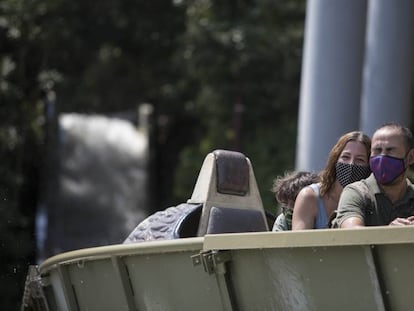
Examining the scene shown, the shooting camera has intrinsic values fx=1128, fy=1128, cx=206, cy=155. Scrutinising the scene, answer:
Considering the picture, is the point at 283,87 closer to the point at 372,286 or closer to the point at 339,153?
the point at 339,153

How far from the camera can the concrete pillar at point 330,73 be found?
1062 centimetres

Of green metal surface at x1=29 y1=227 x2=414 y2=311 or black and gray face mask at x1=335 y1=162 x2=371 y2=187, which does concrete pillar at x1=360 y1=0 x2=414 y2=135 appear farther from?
green metal surface at x1=29 y1=227 x2=414 y2=311

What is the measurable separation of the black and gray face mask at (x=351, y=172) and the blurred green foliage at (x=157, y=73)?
9.75 m

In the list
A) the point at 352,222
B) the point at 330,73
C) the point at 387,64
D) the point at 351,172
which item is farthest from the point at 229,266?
the point at 387,64

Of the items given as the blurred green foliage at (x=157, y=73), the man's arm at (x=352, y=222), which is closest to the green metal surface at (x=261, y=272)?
the man's arm at (x=352, y=222)

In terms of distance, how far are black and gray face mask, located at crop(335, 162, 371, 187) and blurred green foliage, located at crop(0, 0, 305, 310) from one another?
9.75 m

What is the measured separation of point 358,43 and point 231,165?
4.87 m

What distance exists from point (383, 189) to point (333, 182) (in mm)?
626

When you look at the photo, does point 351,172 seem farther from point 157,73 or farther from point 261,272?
point 157,73

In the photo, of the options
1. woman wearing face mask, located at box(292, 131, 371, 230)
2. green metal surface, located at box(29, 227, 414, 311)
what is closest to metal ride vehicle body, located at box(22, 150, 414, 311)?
green metal surface, located at box(29, 227, 414, 311)

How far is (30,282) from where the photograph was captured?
6.50m

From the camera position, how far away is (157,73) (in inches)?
750

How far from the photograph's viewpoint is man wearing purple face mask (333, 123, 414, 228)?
184 inches

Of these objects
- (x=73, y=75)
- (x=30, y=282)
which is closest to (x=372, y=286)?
(x=30, y=282)
